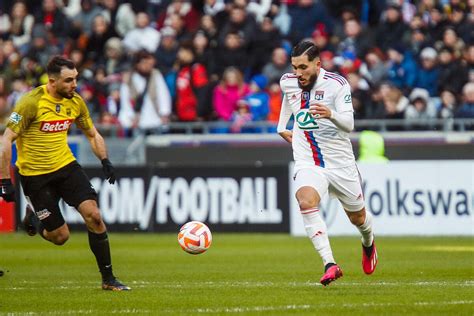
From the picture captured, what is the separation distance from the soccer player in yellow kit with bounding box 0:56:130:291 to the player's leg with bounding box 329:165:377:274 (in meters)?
2.44

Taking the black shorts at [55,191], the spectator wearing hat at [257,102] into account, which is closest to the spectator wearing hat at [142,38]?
the spectator wearing hat at [257,102]

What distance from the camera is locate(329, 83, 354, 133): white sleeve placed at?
11859 mm

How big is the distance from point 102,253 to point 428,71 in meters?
12.7

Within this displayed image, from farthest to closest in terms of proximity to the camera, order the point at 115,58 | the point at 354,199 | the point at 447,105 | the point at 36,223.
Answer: the point at 115,58 < the point at 447,105 < the point at 36,223 < the point at 354,199

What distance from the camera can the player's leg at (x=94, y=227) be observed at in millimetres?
12430

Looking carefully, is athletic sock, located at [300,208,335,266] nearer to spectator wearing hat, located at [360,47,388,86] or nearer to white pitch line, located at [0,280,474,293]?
white pitch line, located at [0,280,474,293]

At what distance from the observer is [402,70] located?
24.1 m

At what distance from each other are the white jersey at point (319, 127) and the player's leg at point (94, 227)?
2204 millimetres

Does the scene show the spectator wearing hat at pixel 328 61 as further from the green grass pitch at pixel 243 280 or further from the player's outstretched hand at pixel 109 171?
the player's outstretched hand at pixel 109 171

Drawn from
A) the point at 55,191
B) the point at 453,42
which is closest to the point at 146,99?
the point at 453,42

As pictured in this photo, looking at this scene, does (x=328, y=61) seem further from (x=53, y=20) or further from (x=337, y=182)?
(x=337, y=182)

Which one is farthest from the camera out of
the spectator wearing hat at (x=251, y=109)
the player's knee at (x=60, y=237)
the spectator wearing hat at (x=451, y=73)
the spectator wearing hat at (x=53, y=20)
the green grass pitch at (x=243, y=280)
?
the spectator wearing hat at (x=53, y=20)

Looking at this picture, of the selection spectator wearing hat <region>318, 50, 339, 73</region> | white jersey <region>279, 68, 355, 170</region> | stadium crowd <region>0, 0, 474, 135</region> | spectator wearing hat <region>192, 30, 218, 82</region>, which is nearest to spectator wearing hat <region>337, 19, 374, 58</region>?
stadium crowd <region>0, 0, 474, 135</region>

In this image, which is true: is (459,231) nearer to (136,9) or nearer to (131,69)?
(131,69)
